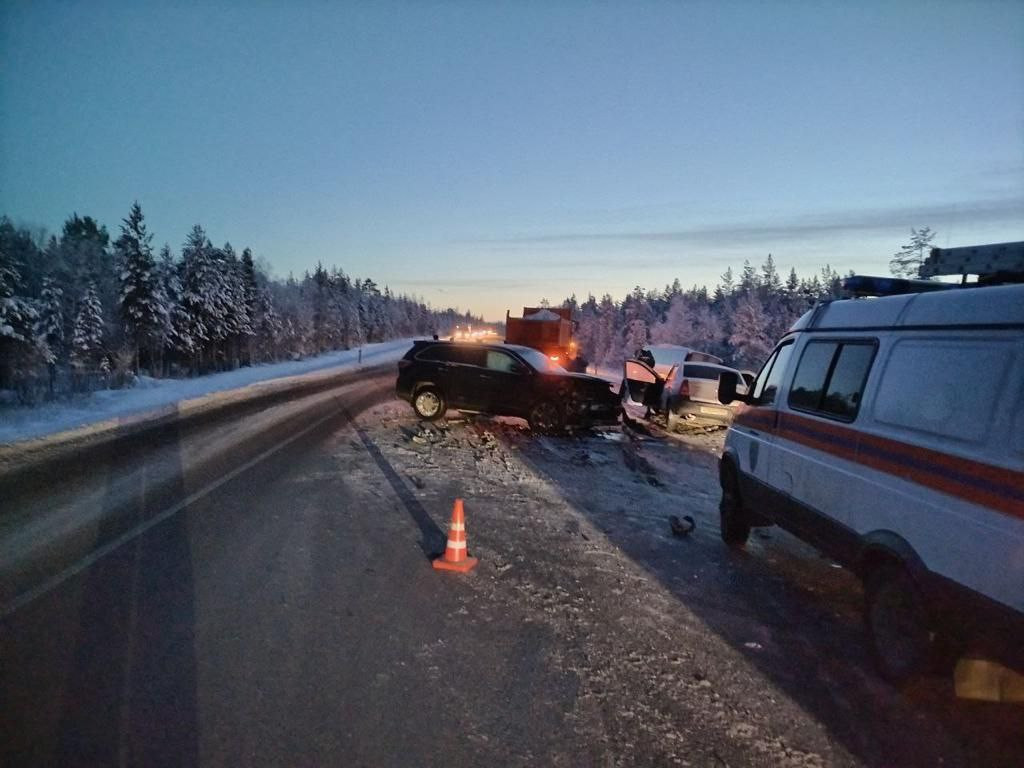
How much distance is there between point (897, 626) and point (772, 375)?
9.42 ft

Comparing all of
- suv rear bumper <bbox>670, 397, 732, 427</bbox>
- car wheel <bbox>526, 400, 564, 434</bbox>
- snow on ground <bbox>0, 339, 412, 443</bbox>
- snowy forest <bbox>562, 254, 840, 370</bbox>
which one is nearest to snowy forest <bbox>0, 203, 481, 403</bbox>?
snow on ground <bbox>0, 339, 412, 443</bbox>

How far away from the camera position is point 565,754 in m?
3.11

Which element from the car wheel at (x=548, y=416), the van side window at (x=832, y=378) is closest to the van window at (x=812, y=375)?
the van side window at (x=832, y=378)

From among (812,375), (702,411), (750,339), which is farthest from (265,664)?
(750,339)

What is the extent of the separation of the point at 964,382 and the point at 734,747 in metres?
2.37

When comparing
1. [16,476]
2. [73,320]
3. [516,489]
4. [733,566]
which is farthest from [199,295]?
[733,566]

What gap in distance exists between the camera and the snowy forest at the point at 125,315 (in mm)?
28188

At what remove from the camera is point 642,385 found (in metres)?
17.3

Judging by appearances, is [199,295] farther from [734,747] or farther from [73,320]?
Result: [734,747]

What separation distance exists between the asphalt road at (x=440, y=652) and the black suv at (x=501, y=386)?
6396 mm

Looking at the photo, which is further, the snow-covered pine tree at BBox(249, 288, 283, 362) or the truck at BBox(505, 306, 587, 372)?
the snow-covered pine tree at BBox(249, 288, 283, 362)

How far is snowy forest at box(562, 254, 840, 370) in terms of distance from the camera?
70.2 m

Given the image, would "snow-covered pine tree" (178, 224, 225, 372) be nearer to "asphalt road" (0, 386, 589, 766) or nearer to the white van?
"asphalt road" (0, 386, 589, 766)

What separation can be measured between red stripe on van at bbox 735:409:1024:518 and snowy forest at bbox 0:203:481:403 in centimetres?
2373
